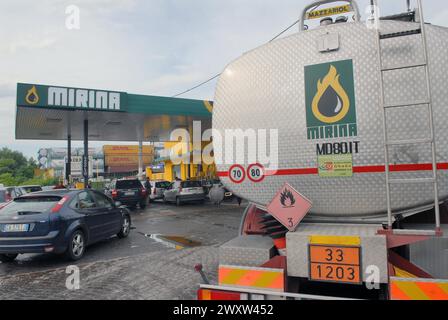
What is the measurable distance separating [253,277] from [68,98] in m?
13.2

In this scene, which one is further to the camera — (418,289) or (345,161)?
(345,161)

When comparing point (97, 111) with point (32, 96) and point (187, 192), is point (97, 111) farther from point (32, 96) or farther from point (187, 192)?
point (187, 192)

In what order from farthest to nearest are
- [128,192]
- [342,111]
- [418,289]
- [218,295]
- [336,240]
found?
1. [128,192]
2. [342,111]
3. [218,295]
4. [336,240]
5. [418,289]

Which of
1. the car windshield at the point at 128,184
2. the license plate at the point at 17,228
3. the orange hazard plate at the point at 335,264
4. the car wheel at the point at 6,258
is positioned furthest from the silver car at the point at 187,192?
the orange hazard plate at the point at 335,264

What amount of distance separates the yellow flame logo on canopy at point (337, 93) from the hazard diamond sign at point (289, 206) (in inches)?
27.8

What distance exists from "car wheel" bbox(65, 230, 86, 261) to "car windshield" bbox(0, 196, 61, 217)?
757 mm

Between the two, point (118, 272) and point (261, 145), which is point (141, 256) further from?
point (261, 145)

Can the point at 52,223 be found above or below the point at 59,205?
below

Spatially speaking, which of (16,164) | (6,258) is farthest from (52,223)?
(16,164)

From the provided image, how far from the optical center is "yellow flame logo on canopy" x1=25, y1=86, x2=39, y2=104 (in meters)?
13.1

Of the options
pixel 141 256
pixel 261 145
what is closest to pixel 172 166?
pixel 141 256

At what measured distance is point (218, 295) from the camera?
2.85m

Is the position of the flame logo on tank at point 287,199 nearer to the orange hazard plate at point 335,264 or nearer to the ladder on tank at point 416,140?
the orange hazard plate at point 335,264

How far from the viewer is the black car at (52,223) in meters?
6.20
